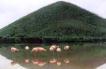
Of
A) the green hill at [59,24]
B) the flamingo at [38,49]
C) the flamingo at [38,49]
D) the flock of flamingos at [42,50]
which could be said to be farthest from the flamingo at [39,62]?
the green hill at [59,24]

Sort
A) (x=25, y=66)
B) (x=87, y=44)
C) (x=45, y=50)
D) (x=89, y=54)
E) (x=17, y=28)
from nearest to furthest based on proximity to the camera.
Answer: (x=25, y=66) < (x=89, y=54) < (x=45, y=50) < (x=87, y=44) < (x=17, y=28)

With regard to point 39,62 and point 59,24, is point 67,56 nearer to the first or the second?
point 39,62

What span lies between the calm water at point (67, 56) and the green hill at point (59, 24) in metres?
1.18

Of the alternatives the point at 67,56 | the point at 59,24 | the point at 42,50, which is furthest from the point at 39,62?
the point at 59,24

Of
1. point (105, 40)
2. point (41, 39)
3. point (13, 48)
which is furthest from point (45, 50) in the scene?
point (105, 40)

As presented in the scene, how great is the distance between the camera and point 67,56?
9.55 m

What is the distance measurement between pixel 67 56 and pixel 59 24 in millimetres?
3199

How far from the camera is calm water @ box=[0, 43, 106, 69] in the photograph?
8.59m

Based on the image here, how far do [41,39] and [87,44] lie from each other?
1.29m

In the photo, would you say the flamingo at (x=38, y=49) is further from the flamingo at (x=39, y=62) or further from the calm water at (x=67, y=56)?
the flamingo at (x=39, y=62)

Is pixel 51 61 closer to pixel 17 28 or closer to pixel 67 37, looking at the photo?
pixel 67 37

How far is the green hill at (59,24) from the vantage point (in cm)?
1232

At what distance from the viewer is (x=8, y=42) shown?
461 inches

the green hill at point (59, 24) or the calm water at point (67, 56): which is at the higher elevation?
the green hill at point (59, 24)
